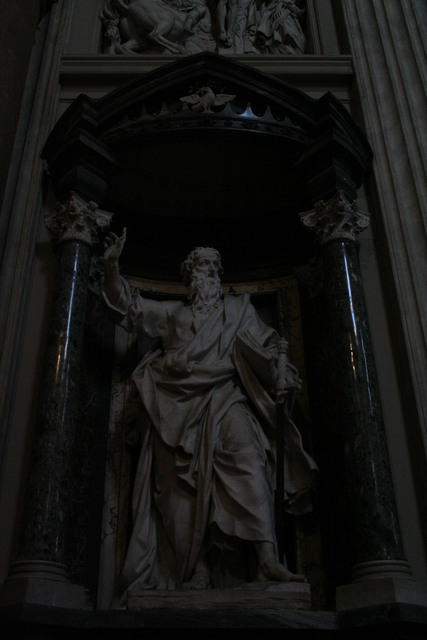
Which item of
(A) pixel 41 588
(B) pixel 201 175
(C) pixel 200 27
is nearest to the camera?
(A) pixel 41 588

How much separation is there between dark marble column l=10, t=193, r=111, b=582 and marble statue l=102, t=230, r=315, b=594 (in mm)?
206

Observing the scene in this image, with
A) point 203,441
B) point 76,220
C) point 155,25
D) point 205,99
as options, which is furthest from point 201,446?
point 155,25

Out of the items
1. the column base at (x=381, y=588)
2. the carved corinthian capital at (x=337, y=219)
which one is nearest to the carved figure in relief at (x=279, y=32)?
the carved corinthian capital at (x=337, y=219)

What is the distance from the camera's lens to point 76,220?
4.24 metres

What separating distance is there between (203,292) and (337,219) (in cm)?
99

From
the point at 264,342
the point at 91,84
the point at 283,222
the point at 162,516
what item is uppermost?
the point at 91,84

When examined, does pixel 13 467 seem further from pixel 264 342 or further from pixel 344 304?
pixel 344 304

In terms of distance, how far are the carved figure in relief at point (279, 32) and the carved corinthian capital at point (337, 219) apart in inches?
75.4

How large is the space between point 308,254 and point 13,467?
2556 mm

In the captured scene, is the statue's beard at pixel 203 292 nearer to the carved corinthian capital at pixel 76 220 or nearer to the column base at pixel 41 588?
the carved corinthian capital at pixel 76 220

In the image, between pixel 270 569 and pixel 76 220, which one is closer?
pixel 270 569

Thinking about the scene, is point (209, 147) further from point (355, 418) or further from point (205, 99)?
point (355, 418)

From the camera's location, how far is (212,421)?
12.9ft

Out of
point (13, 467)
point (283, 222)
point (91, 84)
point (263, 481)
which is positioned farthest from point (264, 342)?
point (91, 84)
